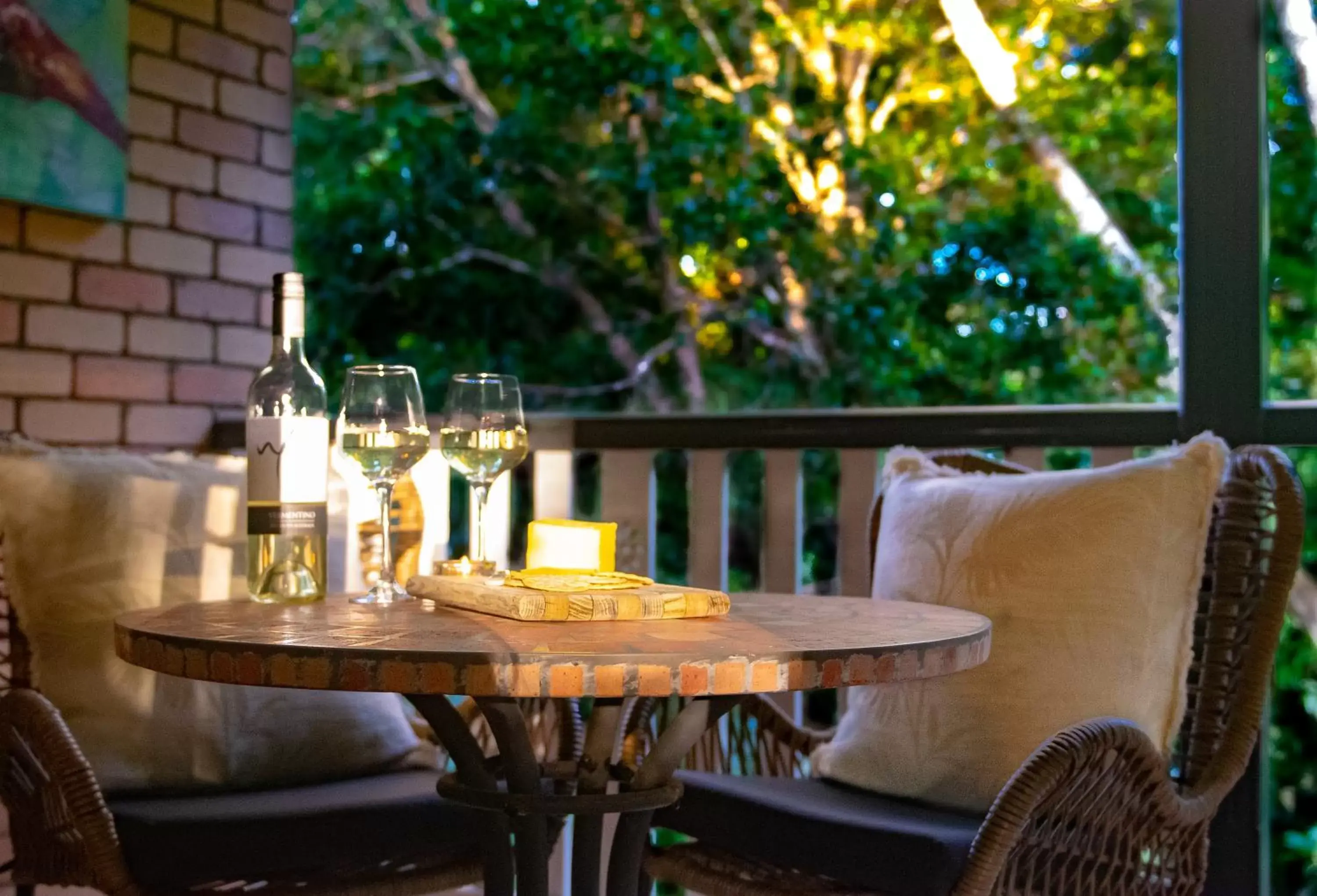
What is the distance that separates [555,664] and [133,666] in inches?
34.2

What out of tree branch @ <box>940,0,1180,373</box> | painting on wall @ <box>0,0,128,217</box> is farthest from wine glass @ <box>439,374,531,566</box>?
tree branch @ <box>940,0,1180,373</box>

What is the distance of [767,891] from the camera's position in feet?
4.99

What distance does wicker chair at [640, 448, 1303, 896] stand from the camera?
1.37 meters

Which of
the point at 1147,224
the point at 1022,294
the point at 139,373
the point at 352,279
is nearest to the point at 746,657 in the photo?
the point at 139,373

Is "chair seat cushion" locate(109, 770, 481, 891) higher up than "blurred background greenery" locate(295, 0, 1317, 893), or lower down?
lower down

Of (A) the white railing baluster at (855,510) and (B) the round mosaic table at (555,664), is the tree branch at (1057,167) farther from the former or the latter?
(B) the round mosaic table at (555,664)

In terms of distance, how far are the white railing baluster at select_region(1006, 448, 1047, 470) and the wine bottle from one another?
123cm

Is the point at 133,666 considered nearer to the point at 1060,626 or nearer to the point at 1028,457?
the point at 1060,626

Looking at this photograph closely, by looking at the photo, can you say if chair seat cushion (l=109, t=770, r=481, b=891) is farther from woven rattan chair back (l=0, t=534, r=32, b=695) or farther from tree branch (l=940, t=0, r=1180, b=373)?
tree branch (l=940, t=0, r=1180, b=373)

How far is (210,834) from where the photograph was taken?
4.92 feet

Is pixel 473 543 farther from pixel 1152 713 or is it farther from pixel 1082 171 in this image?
pixel 1082 171

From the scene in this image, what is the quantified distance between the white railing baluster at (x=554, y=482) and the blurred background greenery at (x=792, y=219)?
294cm

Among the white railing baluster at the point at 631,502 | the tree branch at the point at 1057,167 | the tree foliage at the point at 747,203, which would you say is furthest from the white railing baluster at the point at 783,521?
the tree branch at the point at 1057,167

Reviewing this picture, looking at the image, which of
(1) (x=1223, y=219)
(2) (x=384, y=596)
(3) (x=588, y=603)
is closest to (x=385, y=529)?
(2) (x=384, y=596)
